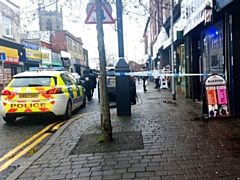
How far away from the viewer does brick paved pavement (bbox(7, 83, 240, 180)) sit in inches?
147

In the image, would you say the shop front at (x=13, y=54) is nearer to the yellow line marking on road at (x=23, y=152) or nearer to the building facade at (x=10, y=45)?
the building facade at (x=10, y=45)

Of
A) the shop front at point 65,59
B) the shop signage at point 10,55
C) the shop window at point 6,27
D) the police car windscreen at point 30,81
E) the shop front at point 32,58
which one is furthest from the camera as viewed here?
the shop front at point 65,59

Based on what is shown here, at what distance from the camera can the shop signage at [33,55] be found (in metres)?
27.3

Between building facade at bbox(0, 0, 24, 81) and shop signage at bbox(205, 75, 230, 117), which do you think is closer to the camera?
shop signage at bbox(205, 75, 230, 117)

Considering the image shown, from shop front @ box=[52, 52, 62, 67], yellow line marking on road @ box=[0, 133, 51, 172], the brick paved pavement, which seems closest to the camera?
the brick paved pavement

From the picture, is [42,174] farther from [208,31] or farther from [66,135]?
[208,31]

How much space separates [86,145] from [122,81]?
313cm

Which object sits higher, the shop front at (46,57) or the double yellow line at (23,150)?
the shop front at (46,57)

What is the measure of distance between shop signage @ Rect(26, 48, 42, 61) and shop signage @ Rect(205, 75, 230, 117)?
2332cm

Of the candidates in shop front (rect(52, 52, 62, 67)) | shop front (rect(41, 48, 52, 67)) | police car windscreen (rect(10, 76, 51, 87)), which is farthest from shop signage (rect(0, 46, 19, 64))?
police car windscreen (rect(10, 76, 51, 87))

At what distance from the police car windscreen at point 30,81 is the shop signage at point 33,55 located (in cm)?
2026

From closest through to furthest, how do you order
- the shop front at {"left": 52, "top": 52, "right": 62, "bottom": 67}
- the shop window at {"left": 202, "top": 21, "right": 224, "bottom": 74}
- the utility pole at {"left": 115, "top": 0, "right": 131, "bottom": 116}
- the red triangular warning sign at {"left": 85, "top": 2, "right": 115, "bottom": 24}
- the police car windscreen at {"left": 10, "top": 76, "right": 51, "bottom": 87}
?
the red triangular warning sign at {"left": 85, "top": 2, "right": 115, "bottom": 24}
the police car windscreen at {"left": 10, "top": 76, "right": 51, "bottom": 87}
the utility pole at {"left": 115, "top": 0, "right": 131, "bottom": 116}
the shop window at {"left": 202, "top": 21, "right": 224, "bottom": 74}
the shop front at {"left": 52, "top": 52, "right": 62, "bottom": 67}

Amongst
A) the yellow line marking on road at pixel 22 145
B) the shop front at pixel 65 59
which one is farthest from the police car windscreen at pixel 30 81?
the shop front at pixel 65 59

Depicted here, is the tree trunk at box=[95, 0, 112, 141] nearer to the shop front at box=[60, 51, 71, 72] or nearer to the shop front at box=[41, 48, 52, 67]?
the shop front at box=[41, 48, 52, 67]
